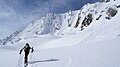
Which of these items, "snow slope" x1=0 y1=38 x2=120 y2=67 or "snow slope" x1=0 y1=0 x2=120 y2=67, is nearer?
"snow slope" x1=0 y1=38 x2=120 y2=67

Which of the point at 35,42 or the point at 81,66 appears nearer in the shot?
the point at 81,66

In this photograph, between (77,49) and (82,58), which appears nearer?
(82,58)

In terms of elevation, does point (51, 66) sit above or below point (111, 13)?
below

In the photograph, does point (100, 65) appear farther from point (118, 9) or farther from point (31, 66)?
point (118, 9)

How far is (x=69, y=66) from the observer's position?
36.9 ft

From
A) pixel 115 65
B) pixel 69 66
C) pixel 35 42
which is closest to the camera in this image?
pixel 115 65

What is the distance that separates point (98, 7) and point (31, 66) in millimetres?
123319

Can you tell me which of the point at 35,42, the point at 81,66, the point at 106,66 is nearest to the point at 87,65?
the point at 81,66

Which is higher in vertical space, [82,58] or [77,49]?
[77,49]

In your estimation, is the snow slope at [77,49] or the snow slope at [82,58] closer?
the snow slope at [82,58]

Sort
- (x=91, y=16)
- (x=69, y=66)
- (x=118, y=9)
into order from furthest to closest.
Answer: (x=91, y=16)
(x=118, y=9)
(x=69, y=66)

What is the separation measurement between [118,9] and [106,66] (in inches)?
2891

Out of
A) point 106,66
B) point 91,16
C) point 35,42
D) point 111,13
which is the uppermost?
point 91,16

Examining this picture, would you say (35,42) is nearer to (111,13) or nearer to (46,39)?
(46,39)
